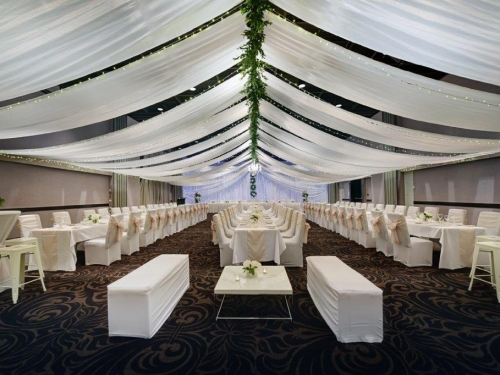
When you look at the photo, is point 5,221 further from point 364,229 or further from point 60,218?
point 364,229

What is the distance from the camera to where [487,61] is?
223 cm

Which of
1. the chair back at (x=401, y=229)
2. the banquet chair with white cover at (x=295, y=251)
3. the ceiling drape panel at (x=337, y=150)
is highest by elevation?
the ceiling drape panel at (x=337, y=150)

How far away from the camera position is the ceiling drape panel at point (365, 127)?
15.0 ft

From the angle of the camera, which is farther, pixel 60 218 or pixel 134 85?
pixel 60 218

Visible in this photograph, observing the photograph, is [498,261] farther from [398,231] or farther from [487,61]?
[487,61]

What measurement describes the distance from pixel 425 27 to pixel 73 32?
260 cm

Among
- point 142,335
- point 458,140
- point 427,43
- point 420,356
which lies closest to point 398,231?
point 458,140

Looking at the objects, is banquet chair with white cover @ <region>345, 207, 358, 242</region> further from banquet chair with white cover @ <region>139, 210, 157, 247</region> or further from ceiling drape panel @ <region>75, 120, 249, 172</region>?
banquet chair with white cover @ <region>139, 210, 157, 247</region>

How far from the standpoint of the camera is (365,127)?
4.86 metres

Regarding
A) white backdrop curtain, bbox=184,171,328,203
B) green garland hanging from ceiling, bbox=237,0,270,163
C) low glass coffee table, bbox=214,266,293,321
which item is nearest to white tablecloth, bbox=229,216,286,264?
low glass coffee table, bbox=214,266,293,321

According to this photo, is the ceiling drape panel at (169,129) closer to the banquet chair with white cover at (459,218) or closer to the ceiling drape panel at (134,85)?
the ceiling drape panel at (134,85)

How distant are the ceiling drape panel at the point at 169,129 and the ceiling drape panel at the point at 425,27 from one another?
86.9 inches

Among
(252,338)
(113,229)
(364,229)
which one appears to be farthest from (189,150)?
(252,338)

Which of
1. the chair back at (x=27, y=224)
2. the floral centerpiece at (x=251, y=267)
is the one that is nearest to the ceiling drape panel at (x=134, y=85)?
the chair back at (x=27, y=224)
